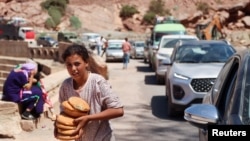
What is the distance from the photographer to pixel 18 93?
1045cm

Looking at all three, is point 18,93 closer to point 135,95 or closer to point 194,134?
point 194,134

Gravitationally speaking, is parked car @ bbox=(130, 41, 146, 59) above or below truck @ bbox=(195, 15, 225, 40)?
below

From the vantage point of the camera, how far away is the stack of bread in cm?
476

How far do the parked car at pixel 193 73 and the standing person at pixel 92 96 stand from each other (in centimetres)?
705

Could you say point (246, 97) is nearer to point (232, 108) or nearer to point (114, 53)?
point (232, 108)

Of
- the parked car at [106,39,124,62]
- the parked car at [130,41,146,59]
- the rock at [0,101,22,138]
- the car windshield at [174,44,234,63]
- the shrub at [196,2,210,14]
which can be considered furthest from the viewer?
the shrub at [196,2,210,14]

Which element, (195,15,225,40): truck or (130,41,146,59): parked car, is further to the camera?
(130,41,146,59): parked car

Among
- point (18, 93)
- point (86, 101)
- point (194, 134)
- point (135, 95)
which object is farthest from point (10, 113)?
point (135, 95)

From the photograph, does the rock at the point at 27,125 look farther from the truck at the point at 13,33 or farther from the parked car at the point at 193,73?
the truck at the point at 13,33

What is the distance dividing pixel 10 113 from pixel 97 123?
5286mm

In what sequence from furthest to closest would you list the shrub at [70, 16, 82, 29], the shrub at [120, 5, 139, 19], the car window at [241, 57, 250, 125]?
the shrub at [120, 5, 139, 19]
the shrub at [70, 16, 82, 29]
the car window at [241, 57, 250, 125]

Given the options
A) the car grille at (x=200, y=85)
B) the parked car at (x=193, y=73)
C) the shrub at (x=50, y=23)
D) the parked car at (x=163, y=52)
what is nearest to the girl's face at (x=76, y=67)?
the parked car at (x=193, y=73)

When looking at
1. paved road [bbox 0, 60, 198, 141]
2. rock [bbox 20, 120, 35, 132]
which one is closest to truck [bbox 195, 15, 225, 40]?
paved road [bbox 0, 60, 198, 141]

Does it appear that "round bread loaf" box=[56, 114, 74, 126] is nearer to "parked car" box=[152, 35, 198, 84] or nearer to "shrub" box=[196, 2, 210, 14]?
"parked car" box=[152, 35, 198, 84]
